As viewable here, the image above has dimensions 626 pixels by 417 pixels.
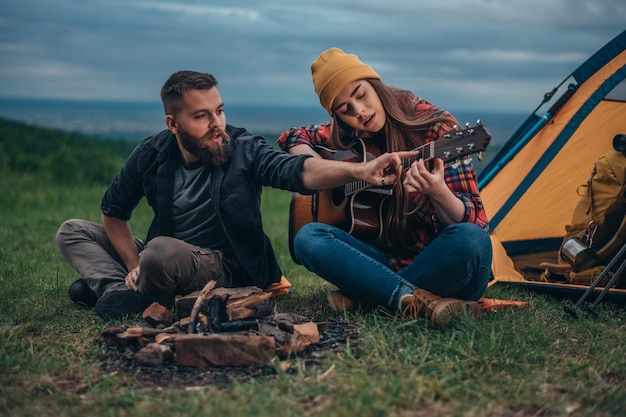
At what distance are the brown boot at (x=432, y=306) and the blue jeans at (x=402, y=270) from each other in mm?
66

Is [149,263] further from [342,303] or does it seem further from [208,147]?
[342,303]

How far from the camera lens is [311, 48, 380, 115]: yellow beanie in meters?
4.10

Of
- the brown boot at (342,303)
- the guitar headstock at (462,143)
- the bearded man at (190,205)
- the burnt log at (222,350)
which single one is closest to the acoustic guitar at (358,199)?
the guitar headstock at (462,143)

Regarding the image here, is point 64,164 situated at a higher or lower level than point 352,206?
lower

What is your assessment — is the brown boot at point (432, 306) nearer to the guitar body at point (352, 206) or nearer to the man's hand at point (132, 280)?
the guitar body at point (352, 206)

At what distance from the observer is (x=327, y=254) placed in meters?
4.06

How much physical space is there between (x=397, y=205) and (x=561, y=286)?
4.43ft

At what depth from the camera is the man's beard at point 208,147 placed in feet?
13.6

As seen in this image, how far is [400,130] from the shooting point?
4.16 metres

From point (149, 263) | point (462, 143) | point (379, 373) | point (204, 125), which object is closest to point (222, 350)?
point (379, 373)

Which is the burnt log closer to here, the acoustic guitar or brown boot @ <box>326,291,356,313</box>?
brown boot @ <box>326,291,356,313</box>

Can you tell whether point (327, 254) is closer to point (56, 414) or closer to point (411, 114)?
point (411, 114)

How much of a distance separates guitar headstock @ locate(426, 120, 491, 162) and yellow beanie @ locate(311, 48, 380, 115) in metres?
0.62

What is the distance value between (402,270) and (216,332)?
1.15 metres
